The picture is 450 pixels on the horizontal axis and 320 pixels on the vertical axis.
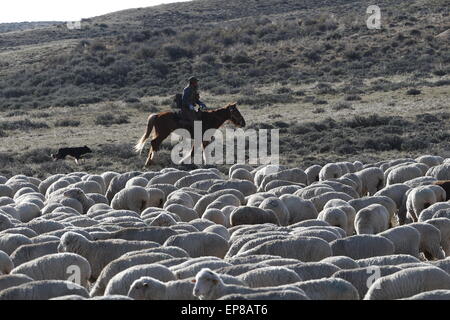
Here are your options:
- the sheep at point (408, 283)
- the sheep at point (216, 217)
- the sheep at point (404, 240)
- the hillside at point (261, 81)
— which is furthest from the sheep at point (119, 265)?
the hillside at point (261, 81)

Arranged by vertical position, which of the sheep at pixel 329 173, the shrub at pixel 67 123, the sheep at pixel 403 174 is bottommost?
the shrub at pixel 67 123

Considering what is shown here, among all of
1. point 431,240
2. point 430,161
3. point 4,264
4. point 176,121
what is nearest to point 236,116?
point 176,121

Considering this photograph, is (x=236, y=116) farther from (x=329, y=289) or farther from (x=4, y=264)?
(x=329, y=289)

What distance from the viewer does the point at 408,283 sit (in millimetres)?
8312

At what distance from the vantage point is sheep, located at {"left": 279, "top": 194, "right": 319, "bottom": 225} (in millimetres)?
13924

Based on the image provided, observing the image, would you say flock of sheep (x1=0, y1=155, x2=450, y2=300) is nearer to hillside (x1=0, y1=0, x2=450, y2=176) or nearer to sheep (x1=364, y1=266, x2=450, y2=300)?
sheep (x1=364, y1=266, x2=450, y2=300)

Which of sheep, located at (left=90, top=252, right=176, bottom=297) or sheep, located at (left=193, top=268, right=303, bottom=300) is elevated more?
sheep, located at (left=193, top=268, right=303, bottom=300)

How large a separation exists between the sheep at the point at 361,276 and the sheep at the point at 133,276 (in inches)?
64.5

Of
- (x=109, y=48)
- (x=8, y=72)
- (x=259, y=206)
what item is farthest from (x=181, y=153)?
(x=109, y=48)

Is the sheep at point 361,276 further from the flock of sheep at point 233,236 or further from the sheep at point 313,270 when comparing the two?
the sheep at point 313,270

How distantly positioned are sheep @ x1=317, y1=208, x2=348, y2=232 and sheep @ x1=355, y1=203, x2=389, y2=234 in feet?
0.71

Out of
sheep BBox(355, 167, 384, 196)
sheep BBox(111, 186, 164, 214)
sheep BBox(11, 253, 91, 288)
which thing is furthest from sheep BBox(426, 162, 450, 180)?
sheep BBox(11, 253, 91, 288)

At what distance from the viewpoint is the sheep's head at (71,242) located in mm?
10391

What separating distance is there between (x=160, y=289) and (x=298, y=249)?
8.47 feet
